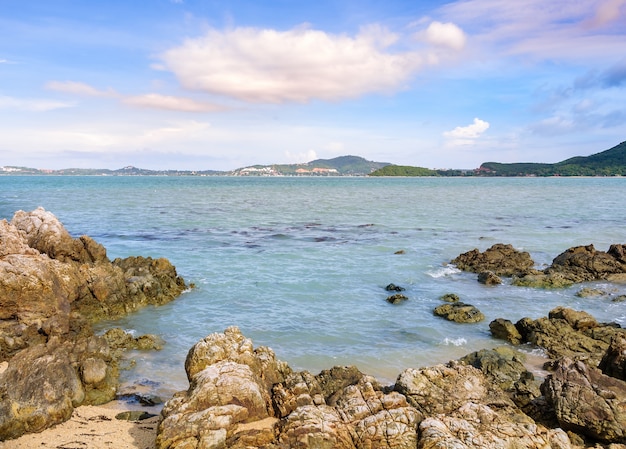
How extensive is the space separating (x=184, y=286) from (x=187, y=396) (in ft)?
44.0

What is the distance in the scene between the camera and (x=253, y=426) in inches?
328

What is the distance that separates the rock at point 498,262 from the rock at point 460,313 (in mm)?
7032

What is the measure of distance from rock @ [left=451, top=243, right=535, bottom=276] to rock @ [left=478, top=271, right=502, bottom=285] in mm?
1266

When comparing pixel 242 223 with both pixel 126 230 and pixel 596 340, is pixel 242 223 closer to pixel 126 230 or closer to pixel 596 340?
pixel 126 230

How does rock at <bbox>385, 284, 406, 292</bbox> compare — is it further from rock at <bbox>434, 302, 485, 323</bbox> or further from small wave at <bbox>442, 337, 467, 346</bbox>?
small wave at <bbox>442, 337, 467, 346</bbox>

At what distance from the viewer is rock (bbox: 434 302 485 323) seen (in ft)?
56.7

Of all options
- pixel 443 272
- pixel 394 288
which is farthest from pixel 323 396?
pixel 443 272

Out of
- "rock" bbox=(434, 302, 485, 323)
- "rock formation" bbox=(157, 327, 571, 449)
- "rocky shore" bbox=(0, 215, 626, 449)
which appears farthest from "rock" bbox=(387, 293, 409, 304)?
"rock formation" bbox=(157, 327, 571, 449)

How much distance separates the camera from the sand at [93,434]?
28.7 ft

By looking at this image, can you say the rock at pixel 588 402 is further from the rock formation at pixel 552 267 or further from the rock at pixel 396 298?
the rock formation at pixel 552 267

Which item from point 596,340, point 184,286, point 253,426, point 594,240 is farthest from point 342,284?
point 594,240

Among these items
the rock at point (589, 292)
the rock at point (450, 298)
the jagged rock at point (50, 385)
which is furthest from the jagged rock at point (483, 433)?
the rock at point (589, 292)

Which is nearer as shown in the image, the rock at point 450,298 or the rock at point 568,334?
the rock at point 568,334

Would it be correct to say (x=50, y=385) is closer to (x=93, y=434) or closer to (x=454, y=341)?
(x=93, y=434)
